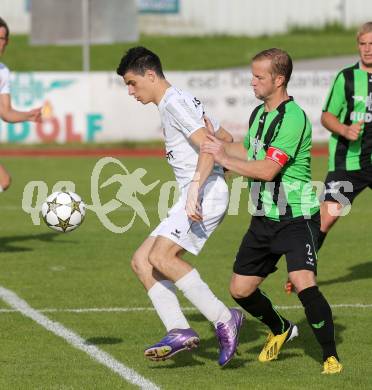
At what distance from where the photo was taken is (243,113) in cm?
2741

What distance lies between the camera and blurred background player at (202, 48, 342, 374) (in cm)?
738

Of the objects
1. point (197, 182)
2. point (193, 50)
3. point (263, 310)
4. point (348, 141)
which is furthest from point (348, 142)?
point (193, 50)

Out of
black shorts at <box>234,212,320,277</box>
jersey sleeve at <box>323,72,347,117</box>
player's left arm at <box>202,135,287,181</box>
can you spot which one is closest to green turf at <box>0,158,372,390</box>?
black shorts at <box>234,212,320,277</box>

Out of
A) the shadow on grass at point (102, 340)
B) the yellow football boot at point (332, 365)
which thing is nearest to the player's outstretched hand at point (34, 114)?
the shadow on grass at point (102, 340)

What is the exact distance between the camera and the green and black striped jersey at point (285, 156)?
24.3 feet

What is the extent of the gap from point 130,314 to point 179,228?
2.18 meters

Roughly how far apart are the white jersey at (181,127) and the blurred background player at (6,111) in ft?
16.4

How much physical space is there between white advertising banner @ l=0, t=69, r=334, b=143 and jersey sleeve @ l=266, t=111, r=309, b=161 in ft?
64.6

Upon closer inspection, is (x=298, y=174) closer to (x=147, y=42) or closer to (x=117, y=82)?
(x=117, y=82)

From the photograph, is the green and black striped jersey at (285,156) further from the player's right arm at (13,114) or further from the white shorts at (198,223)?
the player's right arm at (13,114)

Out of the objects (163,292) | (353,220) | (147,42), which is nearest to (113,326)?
(163,292)

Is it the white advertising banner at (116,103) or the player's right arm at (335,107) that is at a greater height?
the player's right arm at (335,107)

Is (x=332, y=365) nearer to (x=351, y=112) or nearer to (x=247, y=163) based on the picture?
(x=247, y=163)

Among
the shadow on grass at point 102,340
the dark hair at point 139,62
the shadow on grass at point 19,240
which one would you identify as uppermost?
the dark hair at point 139,62
